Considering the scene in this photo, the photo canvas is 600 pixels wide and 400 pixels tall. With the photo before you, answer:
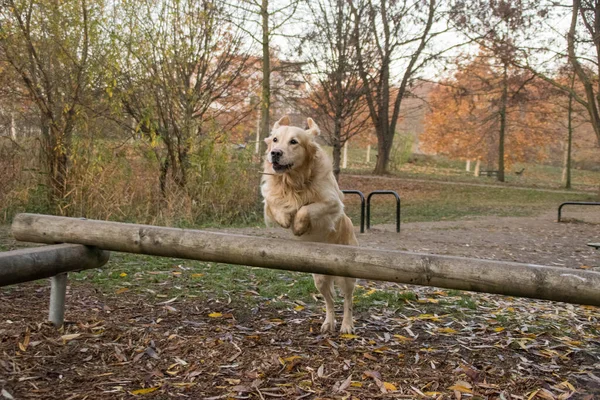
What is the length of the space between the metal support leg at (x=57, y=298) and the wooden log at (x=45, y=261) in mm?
184

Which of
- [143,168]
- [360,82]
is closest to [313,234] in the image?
[143,168]

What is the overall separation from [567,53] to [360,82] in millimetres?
9054

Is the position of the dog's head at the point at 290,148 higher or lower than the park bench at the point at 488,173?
higher

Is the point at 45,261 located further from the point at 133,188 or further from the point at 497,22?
the point at 497,22

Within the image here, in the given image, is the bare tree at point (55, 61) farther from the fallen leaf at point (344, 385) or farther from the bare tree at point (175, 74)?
the fallen leaf at point (344, 385)

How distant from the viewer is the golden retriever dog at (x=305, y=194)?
4145 mm

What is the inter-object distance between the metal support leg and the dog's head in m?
1.71

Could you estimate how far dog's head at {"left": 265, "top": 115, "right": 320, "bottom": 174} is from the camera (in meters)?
4.12

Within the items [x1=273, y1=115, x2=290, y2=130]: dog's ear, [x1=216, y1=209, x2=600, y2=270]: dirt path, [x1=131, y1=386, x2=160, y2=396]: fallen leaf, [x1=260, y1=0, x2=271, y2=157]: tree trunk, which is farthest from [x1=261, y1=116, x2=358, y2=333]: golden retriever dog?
[x1=260, y1=0, x2=271, y2=157]: tree trunk

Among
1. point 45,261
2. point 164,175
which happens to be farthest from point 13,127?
point 45,261

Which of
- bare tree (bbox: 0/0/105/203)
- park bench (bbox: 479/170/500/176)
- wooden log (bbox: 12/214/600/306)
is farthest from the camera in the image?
park bench (bbox: 479/170/500/176)

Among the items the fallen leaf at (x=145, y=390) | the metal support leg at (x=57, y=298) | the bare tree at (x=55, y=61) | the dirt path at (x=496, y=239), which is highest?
→ the bare tree at (x=55, y=61)

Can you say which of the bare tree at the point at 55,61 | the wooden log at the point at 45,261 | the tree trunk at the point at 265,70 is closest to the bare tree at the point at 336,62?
the tree trunk at the point at 265,70

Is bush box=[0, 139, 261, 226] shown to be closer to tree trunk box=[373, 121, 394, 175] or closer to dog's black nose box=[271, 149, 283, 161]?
dog's black nose box=[271, 149, 283, 161]
